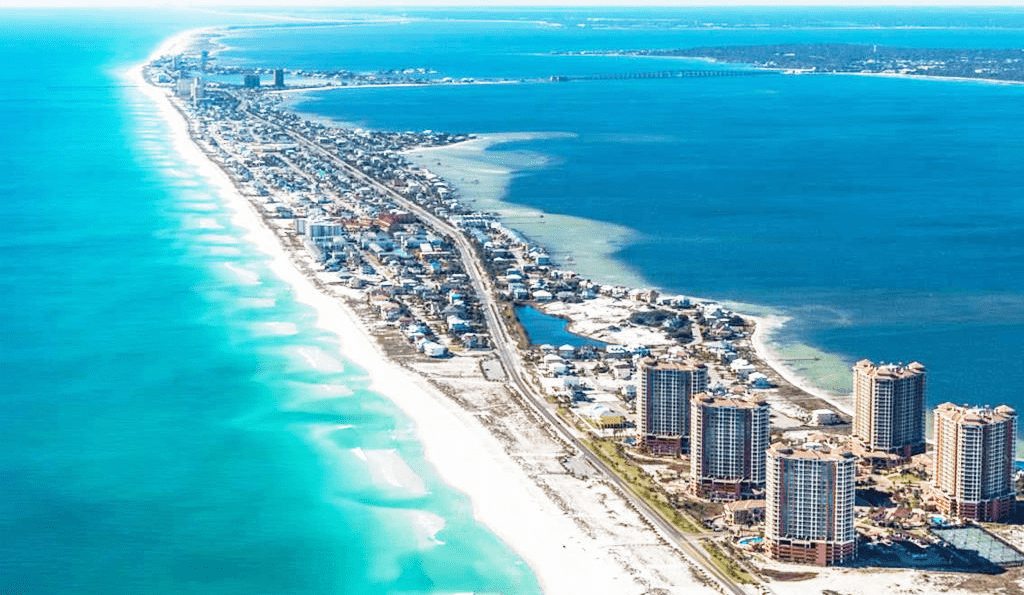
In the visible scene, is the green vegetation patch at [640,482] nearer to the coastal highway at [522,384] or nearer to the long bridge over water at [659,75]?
the coastal highway at [522,384]

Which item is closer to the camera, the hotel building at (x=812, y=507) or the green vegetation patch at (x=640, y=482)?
the hotel building at (x=812, y=507)

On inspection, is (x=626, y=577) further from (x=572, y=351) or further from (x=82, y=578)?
(x=572, y=351)

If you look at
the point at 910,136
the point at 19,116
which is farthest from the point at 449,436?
the point at 19,116

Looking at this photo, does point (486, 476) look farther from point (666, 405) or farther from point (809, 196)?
point (809, 196)

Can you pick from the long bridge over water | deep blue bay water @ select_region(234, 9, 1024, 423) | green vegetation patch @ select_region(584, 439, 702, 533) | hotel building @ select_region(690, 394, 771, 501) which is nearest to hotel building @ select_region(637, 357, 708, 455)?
green vegetation patch @ select_region(584, 439, 702, 533)

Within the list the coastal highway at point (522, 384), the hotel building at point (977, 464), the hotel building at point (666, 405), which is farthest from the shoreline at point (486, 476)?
the hotel building at point (977, 464)

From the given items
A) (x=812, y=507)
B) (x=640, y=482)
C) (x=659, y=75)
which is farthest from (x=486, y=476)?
(x=659, y=75)

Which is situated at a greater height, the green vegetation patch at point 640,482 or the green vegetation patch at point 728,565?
the green vegetation patch at point 640,482
